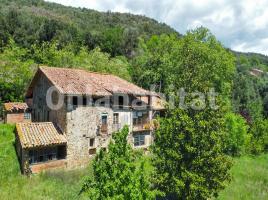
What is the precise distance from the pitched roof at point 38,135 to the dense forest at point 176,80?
11.0 meters

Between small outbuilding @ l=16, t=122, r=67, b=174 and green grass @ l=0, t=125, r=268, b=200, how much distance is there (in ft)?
4.00

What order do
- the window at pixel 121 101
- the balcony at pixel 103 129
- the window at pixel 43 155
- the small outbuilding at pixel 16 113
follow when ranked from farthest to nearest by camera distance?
the small outbuilding at pixel 16 113 < the window at pixel 121 101 < the balcony at pixel 103 129 < the window at pixel 43 155

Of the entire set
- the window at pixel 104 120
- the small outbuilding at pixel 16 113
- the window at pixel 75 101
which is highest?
the window at pixel 75 101

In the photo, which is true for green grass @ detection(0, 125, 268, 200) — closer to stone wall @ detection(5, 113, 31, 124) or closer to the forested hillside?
stone wall @ detection(5, 113, 31, 124)

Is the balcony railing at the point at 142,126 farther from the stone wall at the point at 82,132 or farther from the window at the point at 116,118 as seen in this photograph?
the stone wall at the point at 82,132

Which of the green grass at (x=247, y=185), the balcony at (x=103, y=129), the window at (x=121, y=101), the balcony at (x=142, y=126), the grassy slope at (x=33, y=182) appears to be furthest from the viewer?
the balcony at (x=142, y=126)

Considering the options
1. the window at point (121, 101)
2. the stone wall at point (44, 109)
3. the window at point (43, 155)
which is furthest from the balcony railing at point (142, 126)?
the window at point (43, 155)

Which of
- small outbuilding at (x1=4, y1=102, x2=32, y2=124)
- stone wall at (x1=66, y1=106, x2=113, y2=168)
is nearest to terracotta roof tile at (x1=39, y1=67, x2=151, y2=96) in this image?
stone wall at (x1=66, y1=106, x2=113, y2=168)

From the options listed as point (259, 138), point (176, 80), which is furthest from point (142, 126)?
point (259, 138)

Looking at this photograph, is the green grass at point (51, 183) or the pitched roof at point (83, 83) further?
the pitched roof at point (83, 83)

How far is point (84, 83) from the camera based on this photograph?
3316 centimetres

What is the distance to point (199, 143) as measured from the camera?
66.4ft

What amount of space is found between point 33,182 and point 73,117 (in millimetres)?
7986

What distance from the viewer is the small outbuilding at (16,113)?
3781cm
